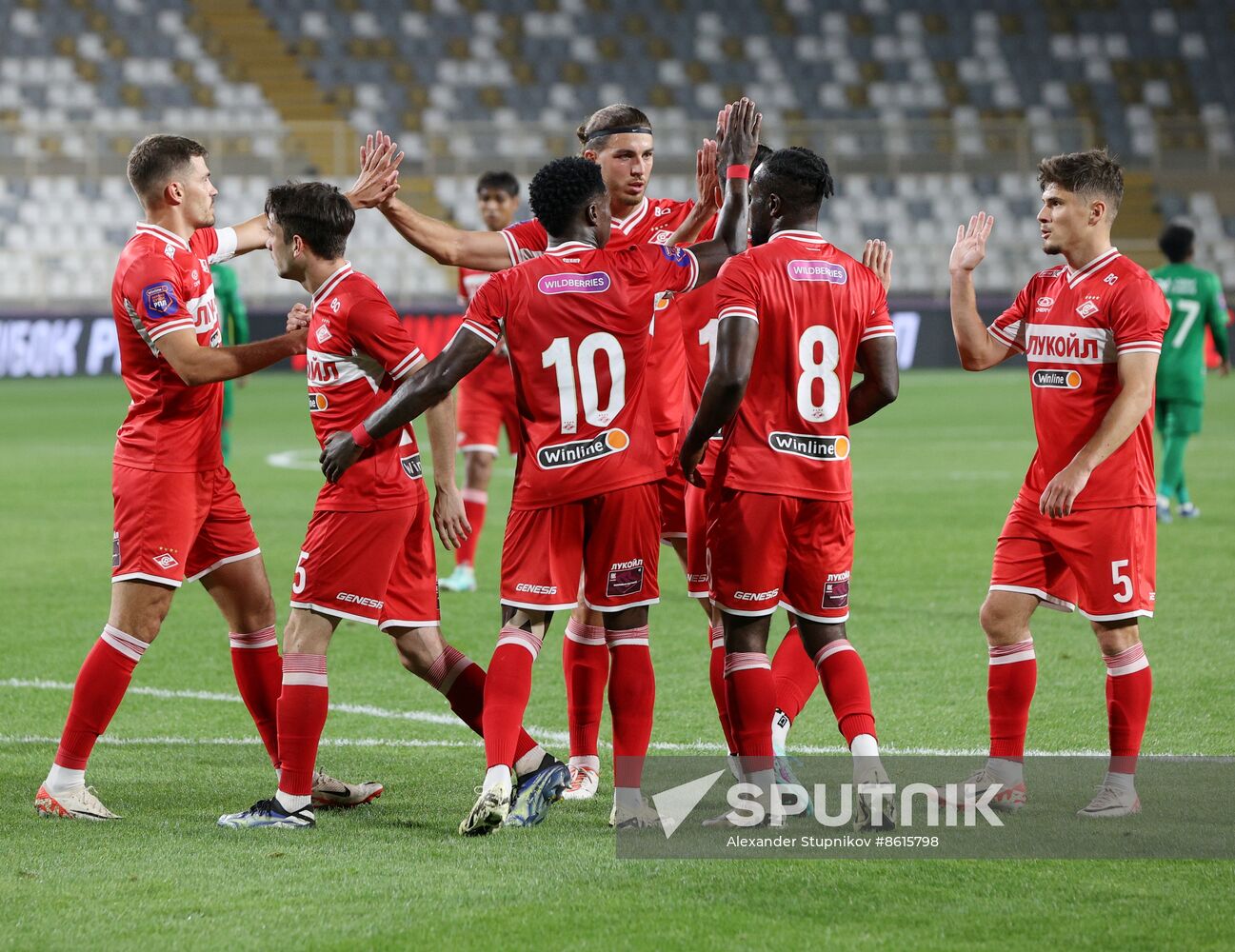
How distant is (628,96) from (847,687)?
2914cm

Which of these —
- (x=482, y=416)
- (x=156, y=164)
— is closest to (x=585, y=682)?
(x=156, y=164)

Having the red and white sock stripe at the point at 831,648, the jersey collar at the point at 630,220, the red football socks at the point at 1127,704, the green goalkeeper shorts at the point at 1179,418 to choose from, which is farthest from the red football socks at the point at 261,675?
the green goalkeeper shorts at the point at 1179,418

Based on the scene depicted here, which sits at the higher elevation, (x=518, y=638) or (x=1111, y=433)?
(x=1111, y=433)

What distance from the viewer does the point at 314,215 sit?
4.96 m

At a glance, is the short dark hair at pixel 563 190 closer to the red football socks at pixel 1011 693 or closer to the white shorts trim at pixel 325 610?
the white shorts trim at pixel 325 610

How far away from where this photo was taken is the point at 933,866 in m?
4.31

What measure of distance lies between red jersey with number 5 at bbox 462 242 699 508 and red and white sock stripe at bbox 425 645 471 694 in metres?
0.66

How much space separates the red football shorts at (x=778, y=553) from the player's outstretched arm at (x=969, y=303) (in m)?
0.80

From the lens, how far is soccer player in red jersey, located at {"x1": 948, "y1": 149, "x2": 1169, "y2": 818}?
491 cm

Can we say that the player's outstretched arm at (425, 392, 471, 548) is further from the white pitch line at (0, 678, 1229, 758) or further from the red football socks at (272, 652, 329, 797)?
the white pitch line at (0, 678, 1229, 758)

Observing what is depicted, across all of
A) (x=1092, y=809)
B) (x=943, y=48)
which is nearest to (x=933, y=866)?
(x=1092, y=809)

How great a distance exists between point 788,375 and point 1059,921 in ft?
5.57

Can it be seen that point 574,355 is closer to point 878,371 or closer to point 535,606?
point 535,606

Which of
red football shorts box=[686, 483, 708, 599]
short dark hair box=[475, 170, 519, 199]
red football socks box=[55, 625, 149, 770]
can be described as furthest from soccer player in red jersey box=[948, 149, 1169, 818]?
short dark hair box=[475, 170, 519, 199]
